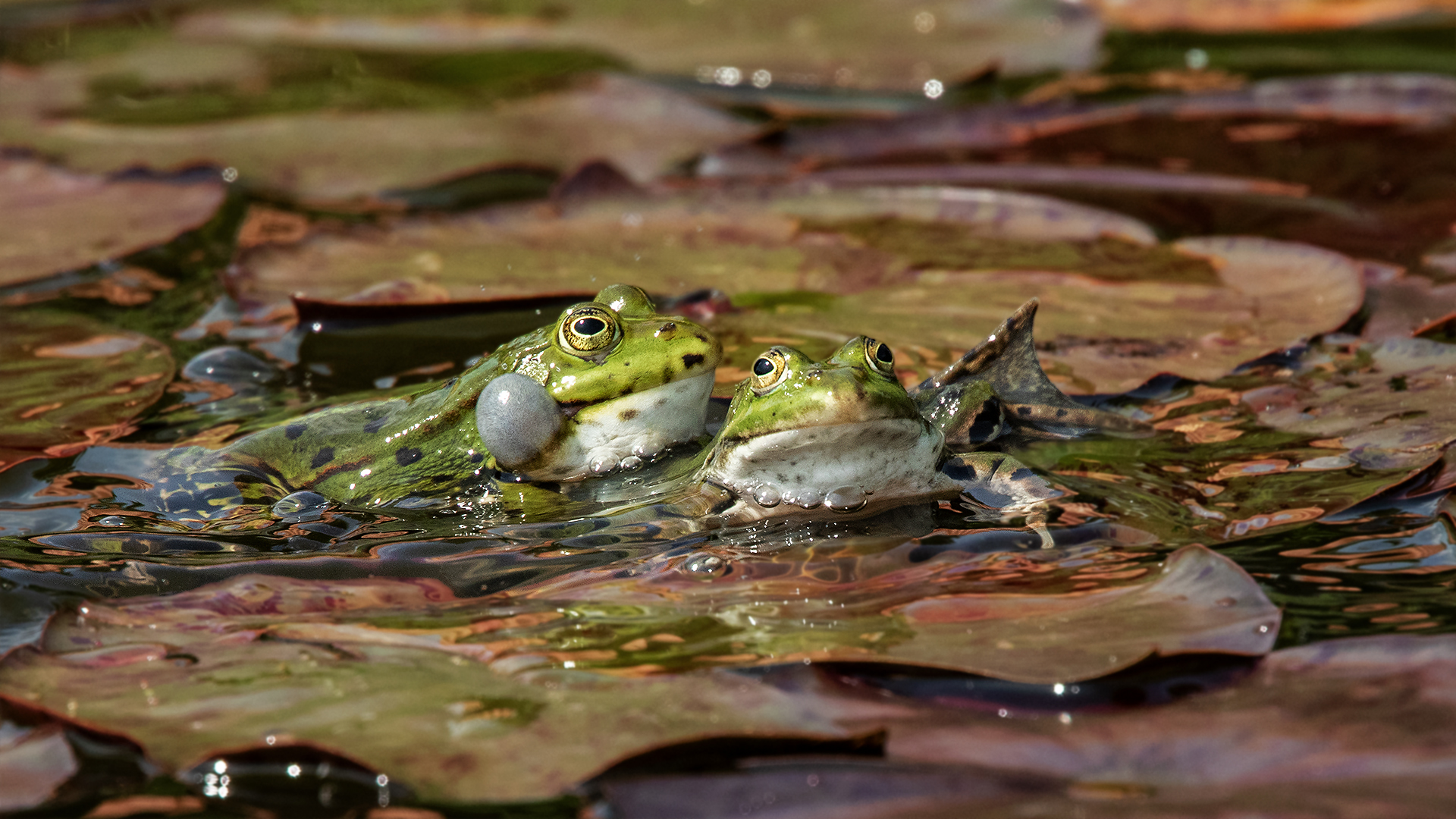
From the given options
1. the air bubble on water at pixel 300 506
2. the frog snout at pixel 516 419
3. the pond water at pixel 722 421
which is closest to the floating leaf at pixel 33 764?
the pond water at pixel 722 421

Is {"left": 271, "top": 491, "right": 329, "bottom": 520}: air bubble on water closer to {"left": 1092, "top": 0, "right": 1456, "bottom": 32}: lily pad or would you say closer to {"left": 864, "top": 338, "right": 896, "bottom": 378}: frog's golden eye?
{"left": 864, "top": 338, "right": 896, "bottom": 378}: frog's golden eye

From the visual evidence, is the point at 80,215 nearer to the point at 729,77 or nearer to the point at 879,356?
the point at 729,77

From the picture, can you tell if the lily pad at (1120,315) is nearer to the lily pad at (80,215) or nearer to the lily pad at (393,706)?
the lily pad at (393,706)

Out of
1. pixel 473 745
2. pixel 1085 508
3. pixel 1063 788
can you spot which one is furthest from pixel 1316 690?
pixel 473 745

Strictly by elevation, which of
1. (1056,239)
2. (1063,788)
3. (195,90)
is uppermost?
(195,90)

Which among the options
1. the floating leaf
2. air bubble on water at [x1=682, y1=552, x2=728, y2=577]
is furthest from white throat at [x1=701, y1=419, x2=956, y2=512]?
the floating leaf

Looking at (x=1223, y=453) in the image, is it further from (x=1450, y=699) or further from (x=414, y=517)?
(x=414, y=517)

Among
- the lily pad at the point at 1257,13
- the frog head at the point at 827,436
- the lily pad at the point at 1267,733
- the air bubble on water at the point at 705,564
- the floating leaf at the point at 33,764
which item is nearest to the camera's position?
the lily pad at the point at 1267,733
